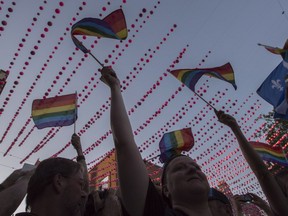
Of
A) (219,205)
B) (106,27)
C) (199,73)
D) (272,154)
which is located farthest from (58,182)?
(272,154)

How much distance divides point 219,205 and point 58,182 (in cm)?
183

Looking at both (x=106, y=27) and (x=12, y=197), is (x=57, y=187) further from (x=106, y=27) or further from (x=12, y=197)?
(x=106, y=27)

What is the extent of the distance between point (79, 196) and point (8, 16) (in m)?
4.93

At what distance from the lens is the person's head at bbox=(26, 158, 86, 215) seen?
2.05 meters

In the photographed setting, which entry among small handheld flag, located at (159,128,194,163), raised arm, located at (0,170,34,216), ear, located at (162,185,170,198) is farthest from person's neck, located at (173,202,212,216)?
small handheld flag, located at (159,128,194,163)

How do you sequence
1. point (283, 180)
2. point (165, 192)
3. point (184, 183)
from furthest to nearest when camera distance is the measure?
point (283, 180) → point (165, 192) → point (184, 183)

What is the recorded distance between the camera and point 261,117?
1819 cm

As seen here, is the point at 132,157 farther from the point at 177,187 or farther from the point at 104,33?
the point at 104,33

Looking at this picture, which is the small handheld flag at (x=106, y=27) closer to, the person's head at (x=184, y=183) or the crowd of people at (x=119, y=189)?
the crowd of people at (x=119, y=189)

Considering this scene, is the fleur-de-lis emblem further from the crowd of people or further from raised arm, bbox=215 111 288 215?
the crowd of people

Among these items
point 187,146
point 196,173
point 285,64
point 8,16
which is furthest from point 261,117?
point 196,173

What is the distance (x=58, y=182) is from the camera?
2.11m

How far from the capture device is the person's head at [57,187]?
205 centimetres

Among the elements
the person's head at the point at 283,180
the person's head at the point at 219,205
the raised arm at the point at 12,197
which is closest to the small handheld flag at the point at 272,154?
the person's head at the point at 283,180
